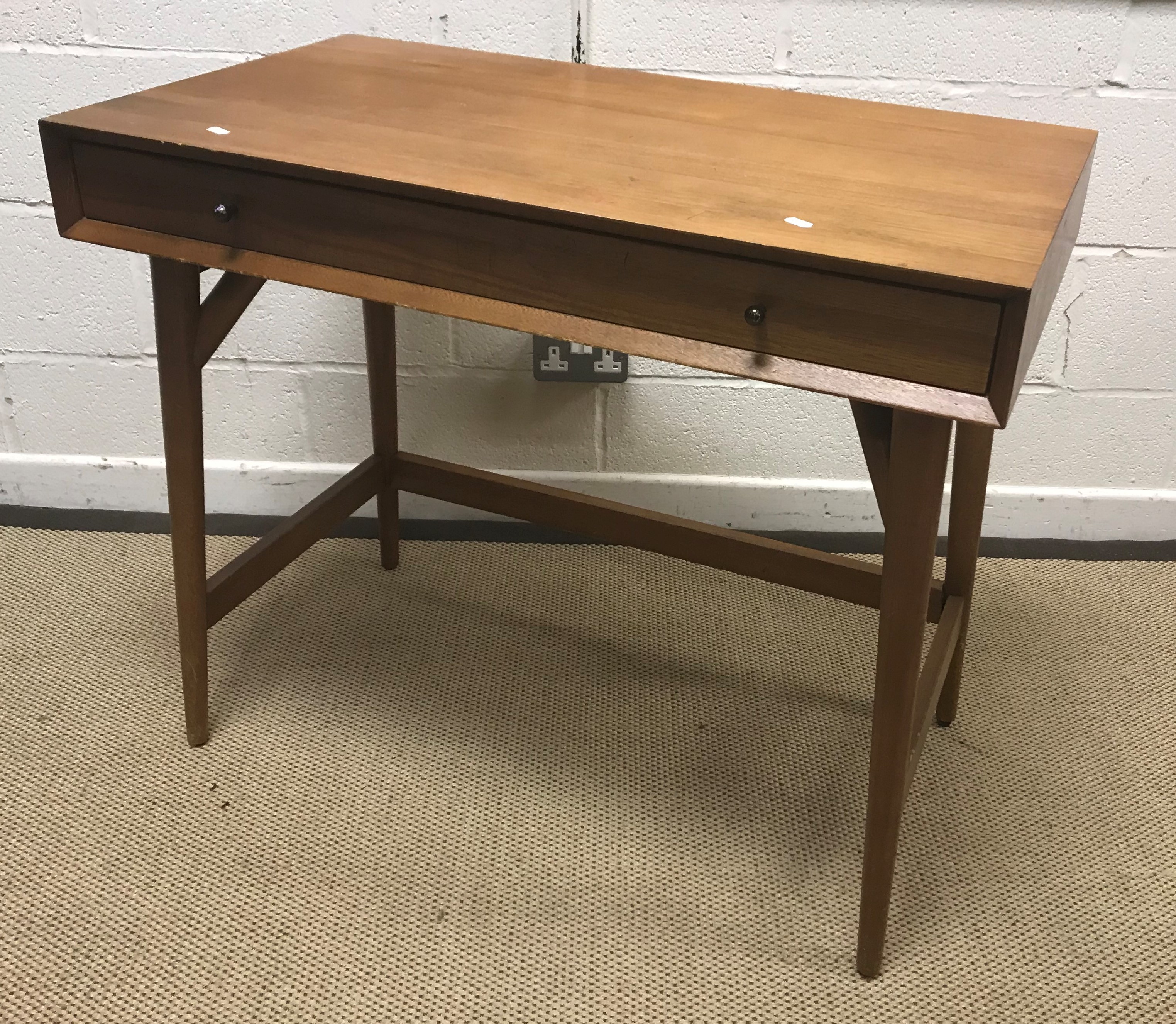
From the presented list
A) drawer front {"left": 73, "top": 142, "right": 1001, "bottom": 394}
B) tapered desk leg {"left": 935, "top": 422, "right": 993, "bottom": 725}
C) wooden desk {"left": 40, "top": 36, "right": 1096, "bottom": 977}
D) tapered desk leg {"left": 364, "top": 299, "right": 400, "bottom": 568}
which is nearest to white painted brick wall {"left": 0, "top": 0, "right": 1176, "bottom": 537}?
tapered desk leg {"left": 364, "top": 299, "right": 400, "bottom": 568}

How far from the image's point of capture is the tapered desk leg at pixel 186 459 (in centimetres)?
104

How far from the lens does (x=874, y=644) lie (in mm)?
1479

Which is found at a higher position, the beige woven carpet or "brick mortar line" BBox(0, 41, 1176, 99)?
"brick mortar line" BBox(0, 41, 1176, 99)

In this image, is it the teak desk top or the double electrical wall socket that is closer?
the teak desk top

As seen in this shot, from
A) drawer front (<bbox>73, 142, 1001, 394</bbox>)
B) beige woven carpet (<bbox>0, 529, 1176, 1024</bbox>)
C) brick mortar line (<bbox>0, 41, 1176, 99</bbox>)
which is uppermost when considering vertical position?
brick mortar line (<bbox>0, 41, 1176, 99</bbox>)

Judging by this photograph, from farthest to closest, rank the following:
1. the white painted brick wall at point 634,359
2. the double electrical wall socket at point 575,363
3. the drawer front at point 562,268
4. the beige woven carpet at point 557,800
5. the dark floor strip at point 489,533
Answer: the dark floor strip at point 489,533, the double electrical wall socket at point 575,363, the white painted brick wall at point 634,359, the beige woven carpet at point 557,800, the drawer front at point 562,268

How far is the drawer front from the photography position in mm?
748

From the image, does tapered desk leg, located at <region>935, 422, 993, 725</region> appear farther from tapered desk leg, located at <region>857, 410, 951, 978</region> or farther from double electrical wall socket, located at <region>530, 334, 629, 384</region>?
double electrical wall socket, located at <region>530, 334, 629, 384</region>

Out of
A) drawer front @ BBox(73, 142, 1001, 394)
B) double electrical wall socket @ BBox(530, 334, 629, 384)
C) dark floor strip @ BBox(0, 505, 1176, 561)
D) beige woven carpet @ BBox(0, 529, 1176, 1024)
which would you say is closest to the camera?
drawer front @ BBox(73, 142, 1001, 394)

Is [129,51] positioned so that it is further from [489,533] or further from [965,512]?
[965,512]

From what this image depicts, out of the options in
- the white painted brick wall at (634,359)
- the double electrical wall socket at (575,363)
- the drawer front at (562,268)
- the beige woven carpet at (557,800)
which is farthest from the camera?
the double electrical wall socket at (575,363)

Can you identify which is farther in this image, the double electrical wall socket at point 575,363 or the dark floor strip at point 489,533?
the dark floor strip at point 489,533

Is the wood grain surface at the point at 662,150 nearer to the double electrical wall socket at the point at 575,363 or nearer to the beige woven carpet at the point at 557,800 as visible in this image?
the double electrical wall socket at the point at 575,363

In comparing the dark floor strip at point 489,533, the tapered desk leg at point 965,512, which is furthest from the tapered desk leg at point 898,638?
the dark floor strip at point 489,533
